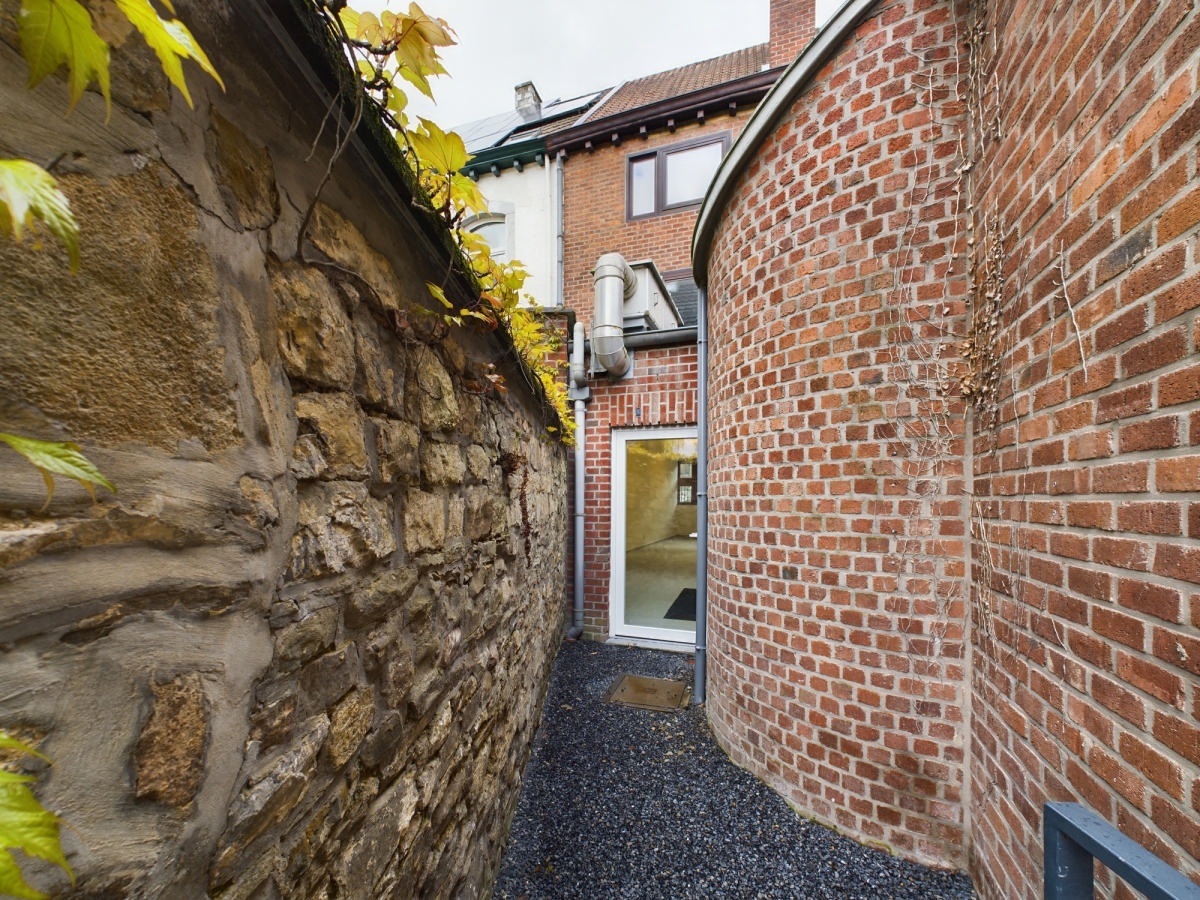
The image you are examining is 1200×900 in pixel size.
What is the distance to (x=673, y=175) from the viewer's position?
7.12 meters

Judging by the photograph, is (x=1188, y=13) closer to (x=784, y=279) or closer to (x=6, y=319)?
(x=784, y=279)

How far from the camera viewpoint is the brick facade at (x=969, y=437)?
1.18 m

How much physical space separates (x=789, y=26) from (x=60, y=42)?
9057 millimetres

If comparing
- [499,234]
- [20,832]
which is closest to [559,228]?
[499,234]

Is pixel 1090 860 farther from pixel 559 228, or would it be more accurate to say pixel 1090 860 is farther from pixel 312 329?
pixel 559 228

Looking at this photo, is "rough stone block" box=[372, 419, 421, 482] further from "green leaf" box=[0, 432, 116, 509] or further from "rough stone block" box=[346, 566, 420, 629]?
"green leaf" box=[0, 432, 116, 509]

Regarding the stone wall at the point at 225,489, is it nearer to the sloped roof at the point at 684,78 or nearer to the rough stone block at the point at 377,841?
the rough stone block at the point at 377,841

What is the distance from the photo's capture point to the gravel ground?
218cm

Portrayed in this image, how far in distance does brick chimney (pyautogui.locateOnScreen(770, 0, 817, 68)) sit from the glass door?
591 centimetres

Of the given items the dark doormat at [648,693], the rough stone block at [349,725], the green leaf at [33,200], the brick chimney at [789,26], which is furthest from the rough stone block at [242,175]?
the brick chimney at [789,26]

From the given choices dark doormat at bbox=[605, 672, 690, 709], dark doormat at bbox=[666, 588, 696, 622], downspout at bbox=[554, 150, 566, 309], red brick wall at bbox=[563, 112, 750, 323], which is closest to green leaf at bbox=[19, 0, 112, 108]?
dark doormat at bbox=[605, 672, 690, 709]

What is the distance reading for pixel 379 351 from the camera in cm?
121

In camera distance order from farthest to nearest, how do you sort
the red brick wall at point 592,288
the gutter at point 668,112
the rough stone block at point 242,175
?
the gutter at point 668,112 < the red brick wall at point 592,288 < the rough stone block at point 242,175

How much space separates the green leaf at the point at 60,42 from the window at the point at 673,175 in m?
7.34
